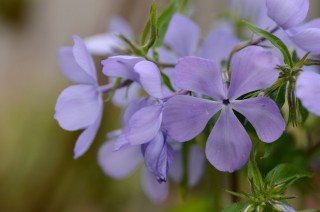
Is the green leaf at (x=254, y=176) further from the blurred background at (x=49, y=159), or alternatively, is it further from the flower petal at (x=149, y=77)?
the blurred background at (x=49, y=159)

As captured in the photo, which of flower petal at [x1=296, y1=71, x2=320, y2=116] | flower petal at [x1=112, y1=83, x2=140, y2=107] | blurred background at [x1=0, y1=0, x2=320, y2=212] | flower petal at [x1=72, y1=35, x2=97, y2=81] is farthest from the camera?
blurred background at [x1=0, y1=0, x2=320, y2=212]

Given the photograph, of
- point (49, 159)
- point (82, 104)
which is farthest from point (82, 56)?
point (49, 159)

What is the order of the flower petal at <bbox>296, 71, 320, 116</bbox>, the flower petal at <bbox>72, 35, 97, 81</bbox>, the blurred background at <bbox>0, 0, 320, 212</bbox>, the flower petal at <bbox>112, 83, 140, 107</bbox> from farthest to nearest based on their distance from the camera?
the blurred background at <bbox>0, 0, 320, 212</bbox> < the flower petal at <bbox>112, 83, 140, 107</bbox> < the flower petal at <bbox>72, 35, 97, 81</bbox> < the flower petal at <bbox>296, 71, 320, 116</bbox>

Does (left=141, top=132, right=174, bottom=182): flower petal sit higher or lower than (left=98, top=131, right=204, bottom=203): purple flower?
higher

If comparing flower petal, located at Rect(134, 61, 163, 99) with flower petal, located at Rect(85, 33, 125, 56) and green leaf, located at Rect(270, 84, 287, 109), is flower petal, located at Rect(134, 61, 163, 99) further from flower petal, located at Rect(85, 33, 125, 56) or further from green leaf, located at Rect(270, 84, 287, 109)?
flower petal, located at Rect(85, 33, 125, 56)

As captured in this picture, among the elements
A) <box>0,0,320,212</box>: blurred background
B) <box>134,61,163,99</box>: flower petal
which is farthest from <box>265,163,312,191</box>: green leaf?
<box>0,0,320,212</box>: blurred background

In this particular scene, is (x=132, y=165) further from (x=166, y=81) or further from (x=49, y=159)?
(x=49, y=159)
